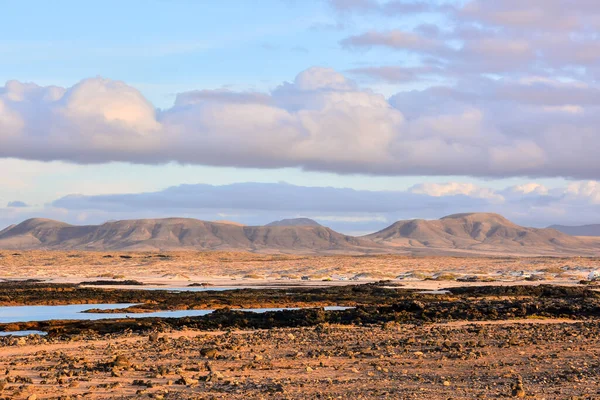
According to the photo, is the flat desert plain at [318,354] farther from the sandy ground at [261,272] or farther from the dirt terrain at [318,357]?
the sandy ground at [261,272]

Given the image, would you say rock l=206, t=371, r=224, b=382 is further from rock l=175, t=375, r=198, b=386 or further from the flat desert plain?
rock l=175, t=375, r=198, b=386

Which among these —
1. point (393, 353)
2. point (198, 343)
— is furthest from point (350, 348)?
point (198, 343)

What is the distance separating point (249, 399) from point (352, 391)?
1.96m

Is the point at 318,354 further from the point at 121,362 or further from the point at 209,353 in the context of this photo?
the point at 121,362

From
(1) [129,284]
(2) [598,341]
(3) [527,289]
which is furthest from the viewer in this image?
(1) [129,284]

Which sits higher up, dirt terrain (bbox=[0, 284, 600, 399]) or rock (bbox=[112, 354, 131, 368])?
rock (bbox=[112, 354, 131, 368])

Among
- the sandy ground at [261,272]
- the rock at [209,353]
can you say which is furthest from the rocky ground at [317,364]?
the sandy ground at [261,272]

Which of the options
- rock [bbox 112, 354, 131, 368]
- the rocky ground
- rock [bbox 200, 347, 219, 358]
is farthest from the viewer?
rock [bbox 200, 347, 219, 358]

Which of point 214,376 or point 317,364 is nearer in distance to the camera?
point 214,376

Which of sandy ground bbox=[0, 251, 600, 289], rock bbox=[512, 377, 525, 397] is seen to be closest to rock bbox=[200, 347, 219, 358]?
rock bbox=[512, 377, 525, 397]

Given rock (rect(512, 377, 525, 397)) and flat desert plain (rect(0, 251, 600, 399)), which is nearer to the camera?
rock (rect(512, 377, 525, 397))

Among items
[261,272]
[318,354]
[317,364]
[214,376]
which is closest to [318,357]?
[318,354]

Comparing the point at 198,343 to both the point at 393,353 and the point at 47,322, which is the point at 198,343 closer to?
the point at 393,353

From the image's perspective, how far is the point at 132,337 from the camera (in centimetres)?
2561
